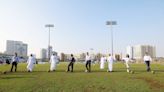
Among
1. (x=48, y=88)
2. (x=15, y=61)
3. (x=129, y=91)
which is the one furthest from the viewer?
(x=15, y=61)

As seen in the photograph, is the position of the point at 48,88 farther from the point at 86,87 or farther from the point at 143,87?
the point at 143,87

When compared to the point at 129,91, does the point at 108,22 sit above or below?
above

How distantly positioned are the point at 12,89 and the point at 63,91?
290 centimetres

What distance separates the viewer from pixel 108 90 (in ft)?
45.5

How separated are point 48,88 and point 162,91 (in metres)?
6.17

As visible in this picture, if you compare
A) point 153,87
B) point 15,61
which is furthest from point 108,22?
point 153,87

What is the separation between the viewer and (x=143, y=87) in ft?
48.1

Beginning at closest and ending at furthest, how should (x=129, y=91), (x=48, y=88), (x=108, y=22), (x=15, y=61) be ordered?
(x=129, y=91) → (x=48, y=88) → (x=15, y=61) → (x=108, y=22)

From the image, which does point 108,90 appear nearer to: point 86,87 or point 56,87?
point 86,87

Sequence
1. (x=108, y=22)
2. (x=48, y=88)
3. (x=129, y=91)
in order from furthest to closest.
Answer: (x=108, y=22) < (x=48, y=88) < (x=129, y=91)

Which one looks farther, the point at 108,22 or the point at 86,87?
the point at 108,22

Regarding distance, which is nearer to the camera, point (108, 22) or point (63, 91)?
point (63, 91)

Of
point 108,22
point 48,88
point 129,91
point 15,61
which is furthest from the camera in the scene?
point 108,22

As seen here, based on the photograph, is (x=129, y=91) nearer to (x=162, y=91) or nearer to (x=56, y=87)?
(x=162, y=91)
